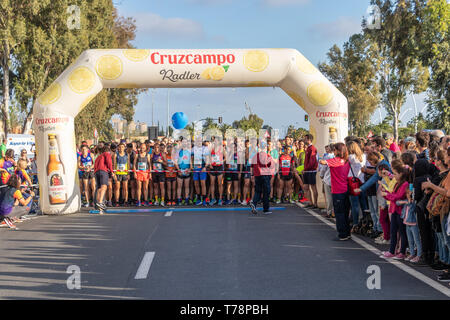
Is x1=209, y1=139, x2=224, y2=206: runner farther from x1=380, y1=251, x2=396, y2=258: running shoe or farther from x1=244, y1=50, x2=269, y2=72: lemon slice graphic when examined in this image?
x1=380, y1=251, x2=396, y2=258: running shoe

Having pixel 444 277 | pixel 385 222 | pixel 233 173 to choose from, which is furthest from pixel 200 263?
pixel 233 173

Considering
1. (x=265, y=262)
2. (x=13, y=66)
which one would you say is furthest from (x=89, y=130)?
(x=265, y=262)

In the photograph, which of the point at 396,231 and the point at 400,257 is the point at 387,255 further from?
the point at 396,231

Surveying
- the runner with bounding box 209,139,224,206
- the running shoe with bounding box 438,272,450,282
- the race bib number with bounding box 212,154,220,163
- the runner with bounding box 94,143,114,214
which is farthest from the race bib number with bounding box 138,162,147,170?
the running shoe with bounding box 438,272,450,282

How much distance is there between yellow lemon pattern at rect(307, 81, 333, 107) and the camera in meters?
13.9

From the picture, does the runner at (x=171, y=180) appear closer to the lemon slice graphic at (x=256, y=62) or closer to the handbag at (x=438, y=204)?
the lemon slice graphic at (x=256, y=62)

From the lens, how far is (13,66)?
102 feet

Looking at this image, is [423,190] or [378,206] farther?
[378,206]

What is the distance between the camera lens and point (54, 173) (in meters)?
13.7

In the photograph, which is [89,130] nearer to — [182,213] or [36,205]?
[36,205]

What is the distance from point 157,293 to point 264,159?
7669 millimetres

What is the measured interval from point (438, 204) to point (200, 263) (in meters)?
3.35

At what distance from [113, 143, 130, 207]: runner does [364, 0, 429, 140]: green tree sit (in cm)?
2442
